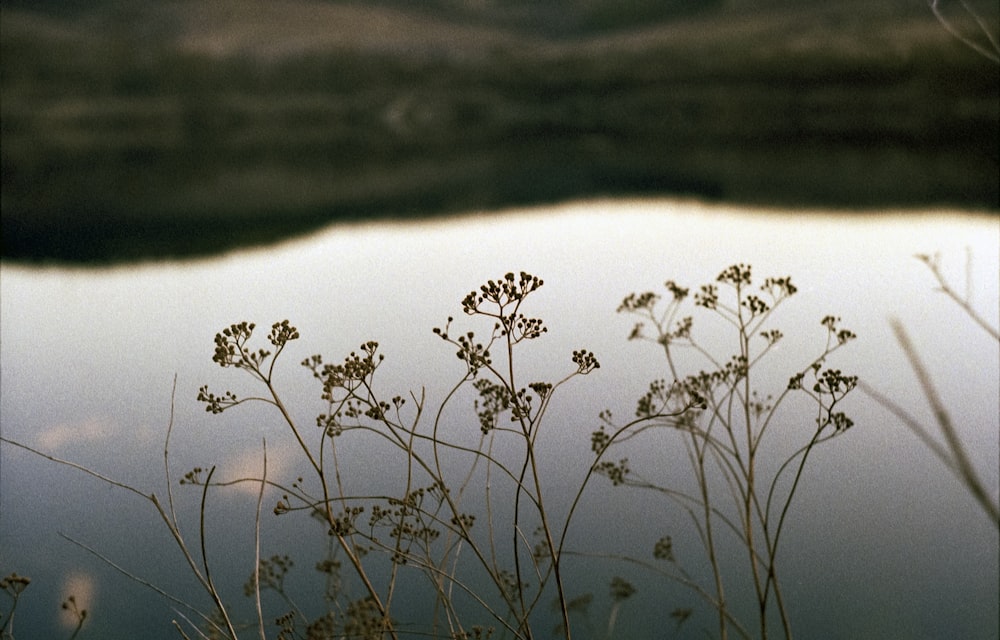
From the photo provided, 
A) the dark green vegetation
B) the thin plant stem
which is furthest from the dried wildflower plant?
the dark green vegetation

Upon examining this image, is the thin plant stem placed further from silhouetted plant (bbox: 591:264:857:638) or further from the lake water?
the lake water

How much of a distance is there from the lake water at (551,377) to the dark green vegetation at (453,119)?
307 inches

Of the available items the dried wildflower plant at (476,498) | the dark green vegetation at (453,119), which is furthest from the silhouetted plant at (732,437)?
the dark green vegetation at (453,119)

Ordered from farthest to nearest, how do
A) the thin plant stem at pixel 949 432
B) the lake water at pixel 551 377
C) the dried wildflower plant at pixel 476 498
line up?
the lake water at pixel 551 377 < the dried wildflower plant at pixel 476 498 < the thin plant stem at pixel 949 432

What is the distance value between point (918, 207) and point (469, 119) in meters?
53.8

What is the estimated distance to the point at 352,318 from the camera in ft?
44.8

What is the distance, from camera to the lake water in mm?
5332

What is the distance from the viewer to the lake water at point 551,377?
533cm

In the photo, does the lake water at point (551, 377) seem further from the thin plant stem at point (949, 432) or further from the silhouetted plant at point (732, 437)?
the thin plant stem at point (949, 432)

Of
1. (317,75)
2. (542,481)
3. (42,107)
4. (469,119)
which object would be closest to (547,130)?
(469,119)

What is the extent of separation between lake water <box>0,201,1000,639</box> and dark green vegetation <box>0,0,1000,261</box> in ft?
25.6

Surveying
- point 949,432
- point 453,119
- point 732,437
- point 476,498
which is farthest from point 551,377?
point 453,119

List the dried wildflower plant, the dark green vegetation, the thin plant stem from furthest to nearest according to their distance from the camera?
1. the dark green vegetation
2. the dried wildflower plant
3. the thin plant stem

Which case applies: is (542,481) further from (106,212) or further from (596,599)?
(106,212)
